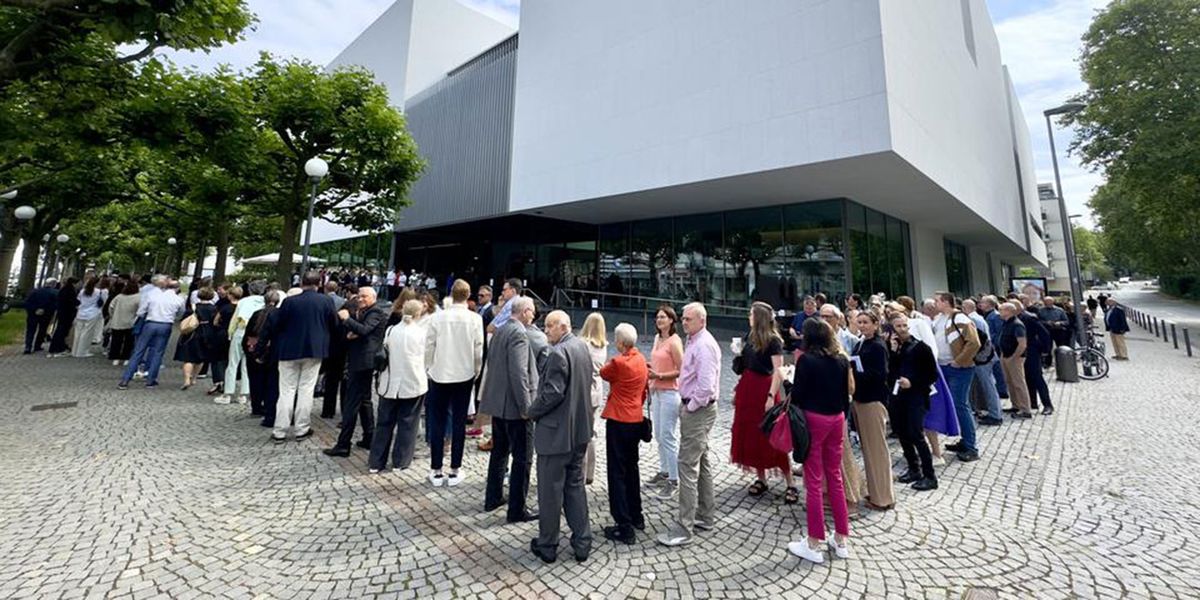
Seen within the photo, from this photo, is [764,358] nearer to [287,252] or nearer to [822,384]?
[822,384]

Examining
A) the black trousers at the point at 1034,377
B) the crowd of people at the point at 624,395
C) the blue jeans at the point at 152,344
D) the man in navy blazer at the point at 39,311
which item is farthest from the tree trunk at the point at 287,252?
the black trousers at the point at 1034,377

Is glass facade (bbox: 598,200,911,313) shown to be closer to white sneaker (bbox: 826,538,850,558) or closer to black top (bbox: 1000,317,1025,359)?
black top (bbox: 1000,317,1025,359)

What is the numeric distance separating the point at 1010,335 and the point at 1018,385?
875mm

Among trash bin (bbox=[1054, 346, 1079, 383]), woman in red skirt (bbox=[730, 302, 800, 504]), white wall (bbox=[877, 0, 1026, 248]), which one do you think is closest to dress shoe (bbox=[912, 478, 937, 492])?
woman in red skirt (bbox=[730, 302, 800, 504])

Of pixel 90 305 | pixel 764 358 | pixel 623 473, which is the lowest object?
pixel 623 473

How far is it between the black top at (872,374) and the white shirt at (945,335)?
2.24 m

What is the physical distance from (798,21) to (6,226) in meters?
28.2

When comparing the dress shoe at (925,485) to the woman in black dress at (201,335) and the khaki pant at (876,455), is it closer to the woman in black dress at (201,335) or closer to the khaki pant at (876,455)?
the khaki pant at (876,455)

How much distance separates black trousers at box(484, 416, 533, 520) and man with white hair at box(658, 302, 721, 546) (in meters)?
1.24

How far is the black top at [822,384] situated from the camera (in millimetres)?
3367

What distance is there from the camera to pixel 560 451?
129 inches

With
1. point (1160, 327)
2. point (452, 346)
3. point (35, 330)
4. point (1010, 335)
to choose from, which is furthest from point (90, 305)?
point (1160, 327)

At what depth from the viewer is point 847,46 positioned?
35.2ft

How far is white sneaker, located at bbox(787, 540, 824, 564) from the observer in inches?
128
